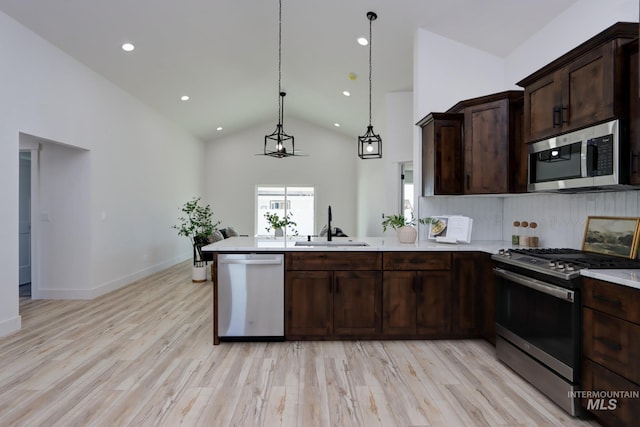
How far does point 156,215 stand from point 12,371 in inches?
174

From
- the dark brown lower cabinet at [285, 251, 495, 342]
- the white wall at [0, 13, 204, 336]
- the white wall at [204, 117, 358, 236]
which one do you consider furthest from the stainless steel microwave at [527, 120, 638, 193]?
the white wall at [204, 117, 358, 236]

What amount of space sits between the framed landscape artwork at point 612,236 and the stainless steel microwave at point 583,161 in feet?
1.05

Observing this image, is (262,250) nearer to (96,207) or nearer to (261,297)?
(261,297)

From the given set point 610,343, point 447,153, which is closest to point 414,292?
point 447,153

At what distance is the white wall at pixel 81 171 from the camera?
3631 mm

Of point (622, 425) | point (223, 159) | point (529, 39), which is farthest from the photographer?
point (223, 159)

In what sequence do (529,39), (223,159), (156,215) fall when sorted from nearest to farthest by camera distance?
1. (529,39)
2. (156,215)
3. (223,159)

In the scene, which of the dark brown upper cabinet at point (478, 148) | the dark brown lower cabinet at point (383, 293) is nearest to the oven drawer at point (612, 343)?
the dark brown lower cabinet at point (383, 293)

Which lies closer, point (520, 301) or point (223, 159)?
point (520, 301)

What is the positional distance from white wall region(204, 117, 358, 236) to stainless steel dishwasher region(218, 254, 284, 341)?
655cm

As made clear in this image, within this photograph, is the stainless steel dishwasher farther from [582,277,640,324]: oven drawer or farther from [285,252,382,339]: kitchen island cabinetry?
[582,277,640,324]: oven drawer

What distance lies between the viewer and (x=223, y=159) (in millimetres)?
9852

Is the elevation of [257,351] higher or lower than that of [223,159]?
lower

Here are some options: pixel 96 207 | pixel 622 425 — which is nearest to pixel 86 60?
pixel 96 207
